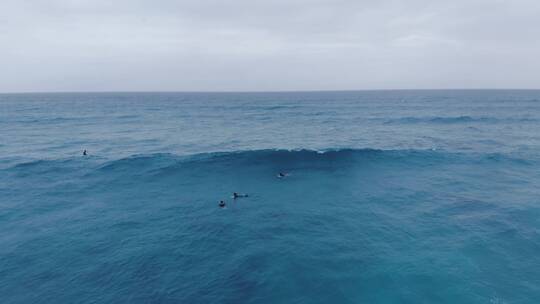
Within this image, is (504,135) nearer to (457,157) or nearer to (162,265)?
(457,157)

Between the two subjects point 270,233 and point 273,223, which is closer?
point 270,233

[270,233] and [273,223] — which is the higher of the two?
[273,223]

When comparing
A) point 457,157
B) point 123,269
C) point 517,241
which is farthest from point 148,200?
point 457,157
